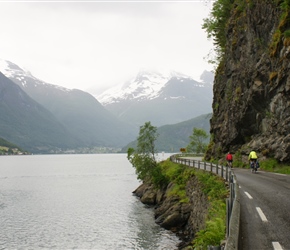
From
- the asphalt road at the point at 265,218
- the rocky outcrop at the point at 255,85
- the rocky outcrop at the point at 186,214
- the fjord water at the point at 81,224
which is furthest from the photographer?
the rocky outcrop at the point at 255,85

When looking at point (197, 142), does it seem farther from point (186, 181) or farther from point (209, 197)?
point (209, 197)

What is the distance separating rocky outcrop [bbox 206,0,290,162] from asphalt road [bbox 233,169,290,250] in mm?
13618

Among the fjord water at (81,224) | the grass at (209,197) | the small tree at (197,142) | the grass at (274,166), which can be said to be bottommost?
the fjord water at (81,224)

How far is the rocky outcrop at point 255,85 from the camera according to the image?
112 feet

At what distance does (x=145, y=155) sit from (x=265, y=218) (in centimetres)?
4879

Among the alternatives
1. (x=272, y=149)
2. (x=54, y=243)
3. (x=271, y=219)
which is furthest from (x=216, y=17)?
(x=271, y=219)

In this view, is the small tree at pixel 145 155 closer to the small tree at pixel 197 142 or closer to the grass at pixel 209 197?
the grass at pixel 209 197

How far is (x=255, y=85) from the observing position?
135 feet

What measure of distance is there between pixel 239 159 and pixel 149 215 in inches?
529

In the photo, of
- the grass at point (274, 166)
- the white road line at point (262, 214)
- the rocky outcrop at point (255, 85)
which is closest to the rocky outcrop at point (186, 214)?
the grass at point (274, 166)

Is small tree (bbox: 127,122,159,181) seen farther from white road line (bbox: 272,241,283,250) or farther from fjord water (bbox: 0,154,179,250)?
white road line (bbox: 272,241,283,250)

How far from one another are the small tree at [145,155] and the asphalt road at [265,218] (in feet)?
118

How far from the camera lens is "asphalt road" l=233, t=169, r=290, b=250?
1055cm

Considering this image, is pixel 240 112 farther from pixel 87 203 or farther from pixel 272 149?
pixel 87 203
